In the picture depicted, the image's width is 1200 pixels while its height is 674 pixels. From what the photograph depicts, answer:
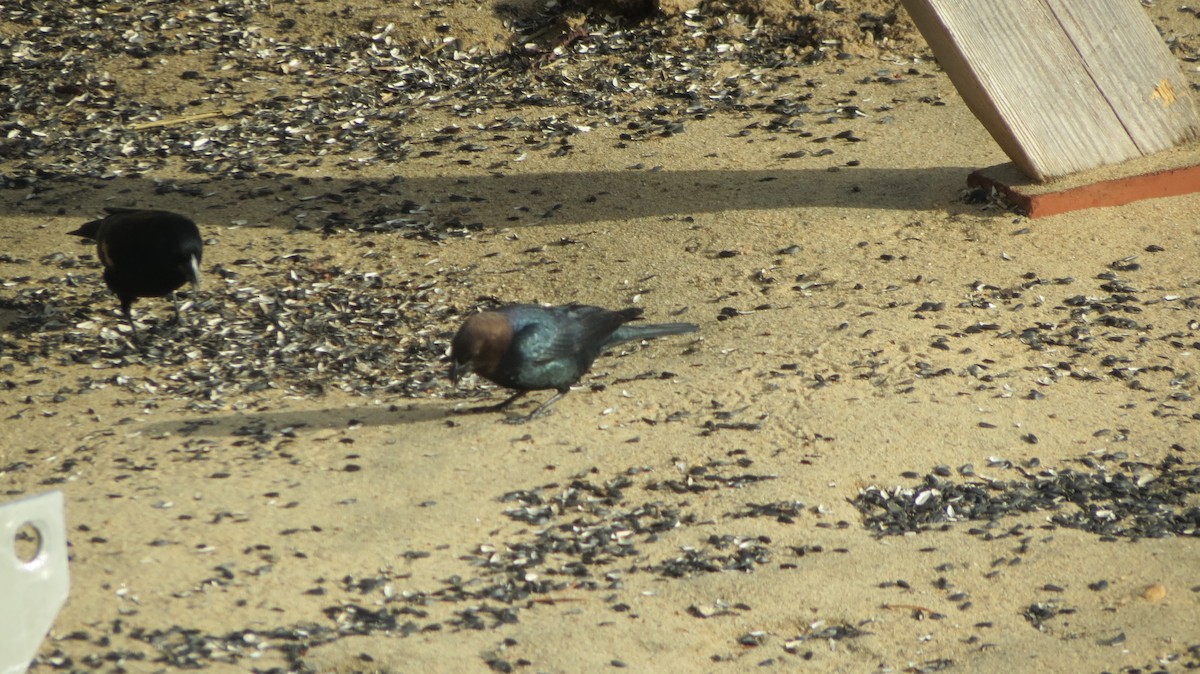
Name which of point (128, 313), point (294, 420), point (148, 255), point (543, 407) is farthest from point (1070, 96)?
point (128, 313)

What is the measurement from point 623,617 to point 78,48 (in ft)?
21.6

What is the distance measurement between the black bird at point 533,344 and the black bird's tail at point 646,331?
2.7 inches

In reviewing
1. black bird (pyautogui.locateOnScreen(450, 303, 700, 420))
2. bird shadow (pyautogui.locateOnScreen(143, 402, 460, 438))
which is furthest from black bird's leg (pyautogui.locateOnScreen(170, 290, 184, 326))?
black bird (pyautogui.locateOnScreen(450, 303, 700, 420))

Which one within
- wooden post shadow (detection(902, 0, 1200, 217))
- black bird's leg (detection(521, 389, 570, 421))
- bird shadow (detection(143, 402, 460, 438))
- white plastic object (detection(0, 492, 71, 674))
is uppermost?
wooden post shadow (detection(902, 0, 1200, 217))

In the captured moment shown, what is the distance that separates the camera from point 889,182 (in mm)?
6184

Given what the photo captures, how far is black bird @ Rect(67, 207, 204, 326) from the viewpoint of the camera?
5.40 metres

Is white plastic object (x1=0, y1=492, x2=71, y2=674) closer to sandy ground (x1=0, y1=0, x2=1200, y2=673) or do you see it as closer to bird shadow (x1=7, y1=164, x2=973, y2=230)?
sandy ground (x1=0, y1=0, x2=1200, y2=673)

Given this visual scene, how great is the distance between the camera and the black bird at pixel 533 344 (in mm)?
4391

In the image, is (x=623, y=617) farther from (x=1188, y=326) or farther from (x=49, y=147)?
(x=49, y=147)

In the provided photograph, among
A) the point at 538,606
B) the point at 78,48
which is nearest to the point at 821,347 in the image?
the point at 538,606

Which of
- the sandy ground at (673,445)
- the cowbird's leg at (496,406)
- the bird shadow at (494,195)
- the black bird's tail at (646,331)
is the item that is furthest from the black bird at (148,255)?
the black bird's tail at (646,331)

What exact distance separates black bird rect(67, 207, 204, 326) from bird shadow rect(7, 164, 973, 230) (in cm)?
89

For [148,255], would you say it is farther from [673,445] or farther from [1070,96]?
[1070,96]

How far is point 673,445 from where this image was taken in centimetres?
441
